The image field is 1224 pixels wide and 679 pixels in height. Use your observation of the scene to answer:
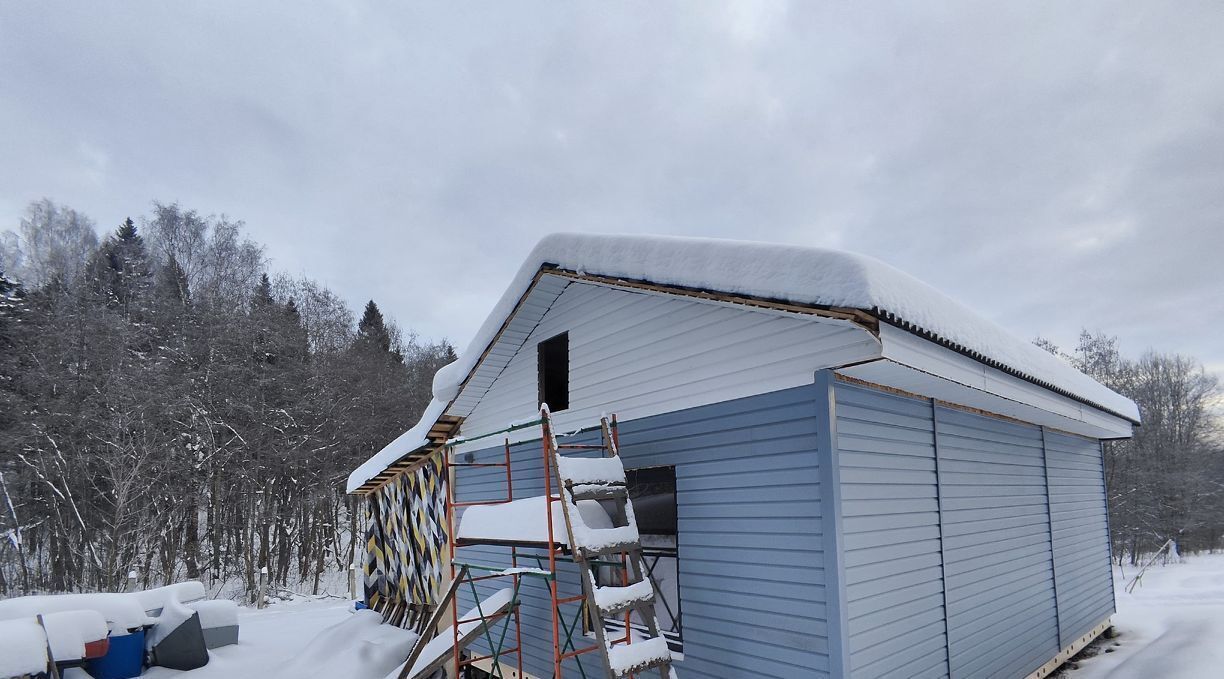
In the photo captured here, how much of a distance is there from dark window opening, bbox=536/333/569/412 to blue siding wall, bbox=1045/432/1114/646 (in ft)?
21.1

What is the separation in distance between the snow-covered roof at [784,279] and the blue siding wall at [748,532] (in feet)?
3.00

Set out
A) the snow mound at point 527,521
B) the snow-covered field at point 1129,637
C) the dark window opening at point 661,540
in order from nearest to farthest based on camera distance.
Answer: the snow mound at point 527,521 < the dark window opening at point 661,540 < the snow-covered field at point 1129,637

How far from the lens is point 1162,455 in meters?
24.2

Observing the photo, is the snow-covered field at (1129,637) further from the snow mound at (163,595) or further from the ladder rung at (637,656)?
the ladder rung at (637,656)

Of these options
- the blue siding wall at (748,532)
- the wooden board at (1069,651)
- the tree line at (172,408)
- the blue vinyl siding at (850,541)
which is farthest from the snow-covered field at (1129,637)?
the blue siding wall at (748,532)

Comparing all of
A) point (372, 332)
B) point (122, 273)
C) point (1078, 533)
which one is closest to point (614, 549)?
point (1078, 533)

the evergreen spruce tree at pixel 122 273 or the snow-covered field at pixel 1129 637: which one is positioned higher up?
the evergreen spruce tree at pixel 122 273

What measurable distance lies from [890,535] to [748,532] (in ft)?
3.45

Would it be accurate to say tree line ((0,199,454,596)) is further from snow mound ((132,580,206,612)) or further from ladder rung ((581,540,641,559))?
ladder rung ((581,540,641,559))

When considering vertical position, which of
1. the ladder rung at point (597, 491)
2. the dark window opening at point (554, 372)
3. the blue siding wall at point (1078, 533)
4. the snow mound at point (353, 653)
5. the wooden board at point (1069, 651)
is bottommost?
the snow mound at point (353, 653)

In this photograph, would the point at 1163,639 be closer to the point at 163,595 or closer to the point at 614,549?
the point at 614,549

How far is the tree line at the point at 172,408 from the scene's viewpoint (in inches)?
605

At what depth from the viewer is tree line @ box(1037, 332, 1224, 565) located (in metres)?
22.6

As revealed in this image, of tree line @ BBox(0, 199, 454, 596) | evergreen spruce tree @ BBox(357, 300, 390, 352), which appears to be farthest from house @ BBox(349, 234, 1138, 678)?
evergreen spruce tree @ BBox(357, 300, 390, 352)
